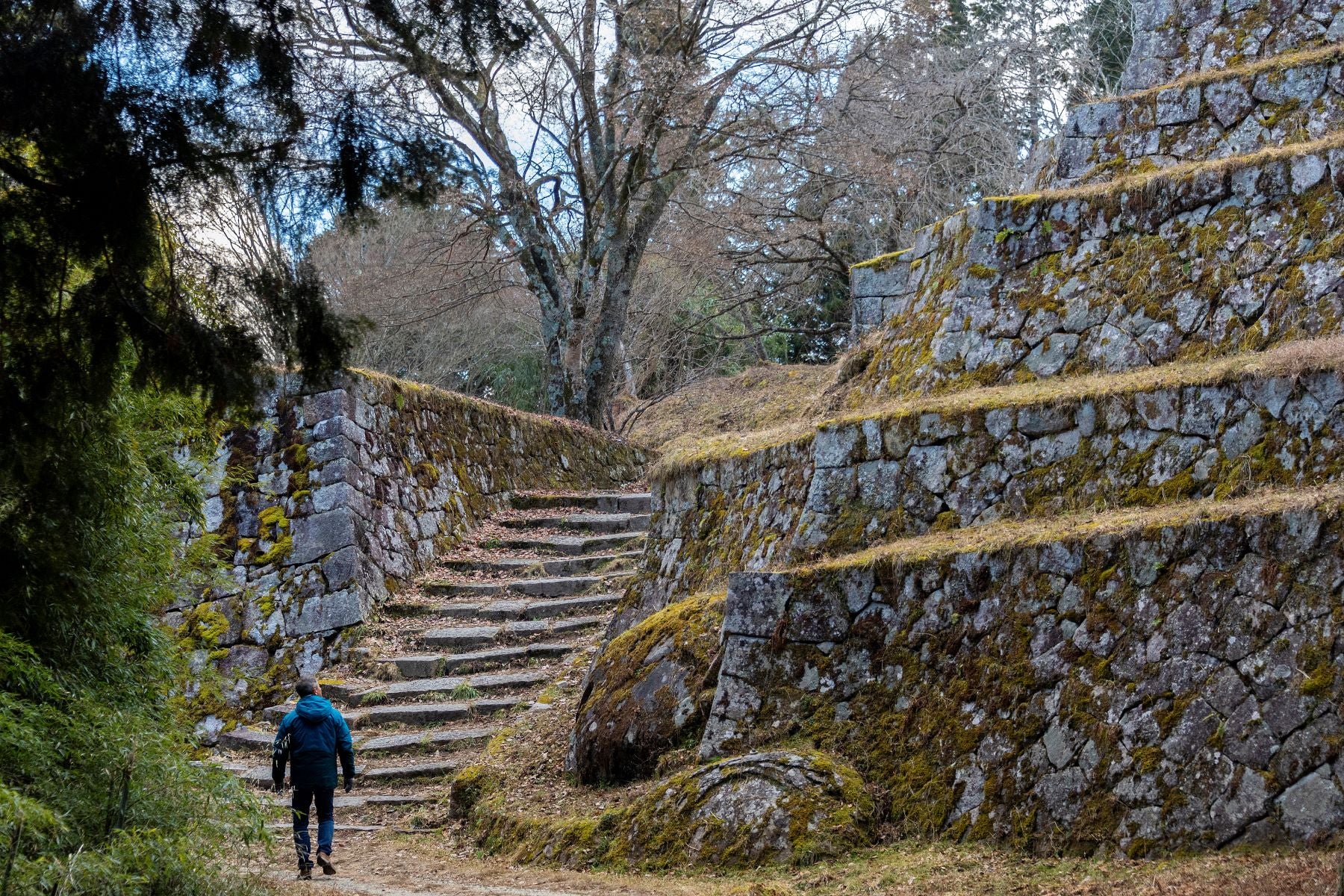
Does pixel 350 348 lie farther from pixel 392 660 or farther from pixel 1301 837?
pixel 392 660

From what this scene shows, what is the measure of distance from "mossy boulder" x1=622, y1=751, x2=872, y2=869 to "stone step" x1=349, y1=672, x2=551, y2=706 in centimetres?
409

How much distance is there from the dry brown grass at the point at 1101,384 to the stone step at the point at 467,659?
3091mm

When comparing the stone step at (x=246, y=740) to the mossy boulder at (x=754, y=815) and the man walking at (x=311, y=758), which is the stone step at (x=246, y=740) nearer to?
the man walking at (x=311, y=758)

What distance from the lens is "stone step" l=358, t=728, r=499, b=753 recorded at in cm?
991

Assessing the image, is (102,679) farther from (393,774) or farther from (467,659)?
(467,659)

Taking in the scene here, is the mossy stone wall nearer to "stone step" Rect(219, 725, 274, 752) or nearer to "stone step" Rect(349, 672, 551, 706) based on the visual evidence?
"stone step" Rect(349, 672, 551, 706)

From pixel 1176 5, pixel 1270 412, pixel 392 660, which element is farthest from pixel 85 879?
pixel 1176 5

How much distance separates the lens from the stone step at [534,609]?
483 inches

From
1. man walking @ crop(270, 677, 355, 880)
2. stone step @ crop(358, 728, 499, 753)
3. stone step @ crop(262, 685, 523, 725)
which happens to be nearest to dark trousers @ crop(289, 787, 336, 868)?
man walking @ crop(270, 677, 355, 880)

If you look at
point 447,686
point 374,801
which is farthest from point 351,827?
point 447,686

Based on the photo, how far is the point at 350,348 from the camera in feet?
17.8

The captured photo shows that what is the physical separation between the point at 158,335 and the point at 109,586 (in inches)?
73.4

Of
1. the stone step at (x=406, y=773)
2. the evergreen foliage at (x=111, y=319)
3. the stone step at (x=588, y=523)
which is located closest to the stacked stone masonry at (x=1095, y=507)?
the stone step at (x=406, y=773)

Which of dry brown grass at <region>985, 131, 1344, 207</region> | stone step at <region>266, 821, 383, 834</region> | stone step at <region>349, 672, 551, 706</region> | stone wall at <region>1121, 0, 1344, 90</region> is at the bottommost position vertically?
stone step at <region>266, 821, 383, 834</region>
